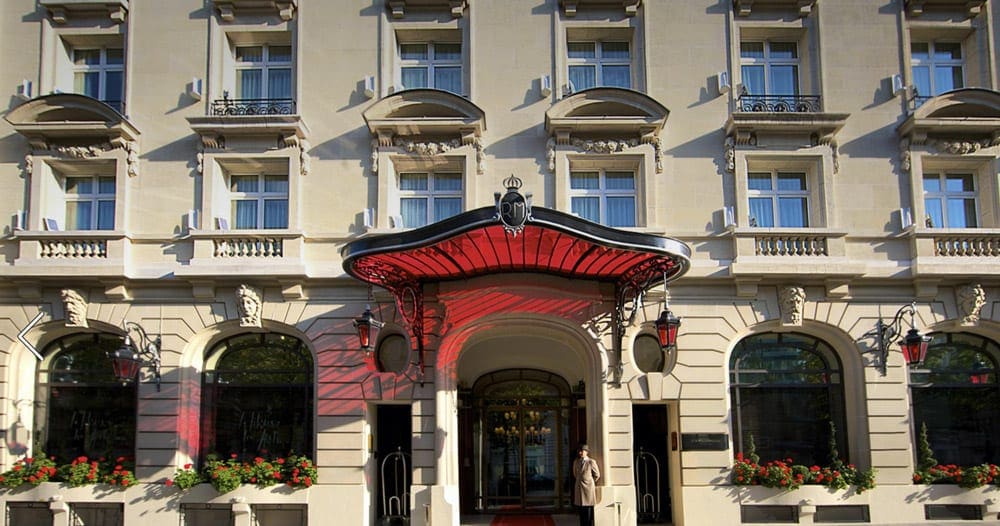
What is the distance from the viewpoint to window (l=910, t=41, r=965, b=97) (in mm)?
18125

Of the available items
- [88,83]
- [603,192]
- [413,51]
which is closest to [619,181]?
[603,192]

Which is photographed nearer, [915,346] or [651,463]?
[915,346]

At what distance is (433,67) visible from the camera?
715 inches

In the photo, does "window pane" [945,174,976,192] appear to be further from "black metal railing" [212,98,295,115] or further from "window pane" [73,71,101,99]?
"window pane" [73,71,101,99]

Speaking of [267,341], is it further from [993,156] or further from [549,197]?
[993,156]

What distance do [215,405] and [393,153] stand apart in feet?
20.0

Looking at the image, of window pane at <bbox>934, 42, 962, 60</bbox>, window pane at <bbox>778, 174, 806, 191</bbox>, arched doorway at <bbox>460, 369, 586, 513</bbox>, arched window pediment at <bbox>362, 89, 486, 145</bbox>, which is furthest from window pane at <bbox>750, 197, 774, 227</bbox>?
arched window pediment at <bbox>362, 89, 486, 145</bbox>

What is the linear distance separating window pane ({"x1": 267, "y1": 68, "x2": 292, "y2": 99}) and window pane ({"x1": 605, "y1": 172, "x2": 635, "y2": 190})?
22.1 ft

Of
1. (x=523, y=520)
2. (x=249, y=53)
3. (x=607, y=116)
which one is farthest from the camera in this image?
(x=249, y=53)

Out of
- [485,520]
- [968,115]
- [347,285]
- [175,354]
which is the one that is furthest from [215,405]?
[968,115]

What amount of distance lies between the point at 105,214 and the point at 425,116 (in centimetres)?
684

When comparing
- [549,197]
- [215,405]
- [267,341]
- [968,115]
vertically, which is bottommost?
[215,405]

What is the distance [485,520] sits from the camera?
1838 centimetres

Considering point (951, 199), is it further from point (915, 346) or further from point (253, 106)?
point (253, 106)
